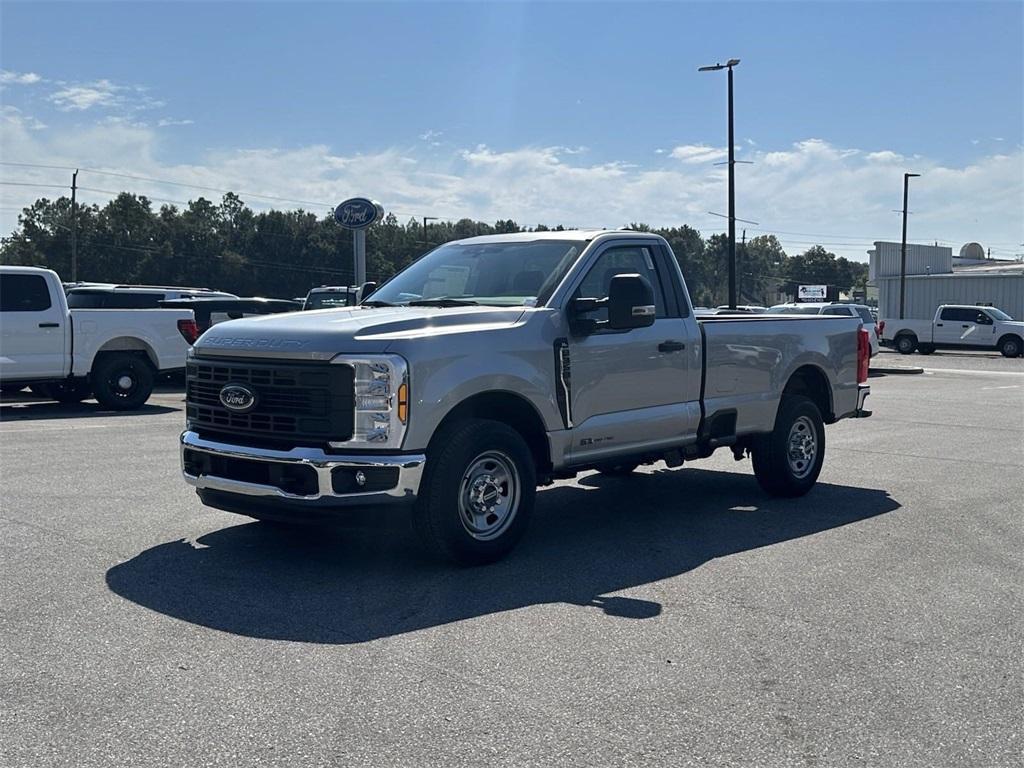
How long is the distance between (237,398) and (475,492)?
5.02 ft

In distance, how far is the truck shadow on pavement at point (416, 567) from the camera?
570cm

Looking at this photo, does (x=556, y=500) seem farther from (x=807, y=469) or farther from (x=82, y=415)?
(x=82, y=415)

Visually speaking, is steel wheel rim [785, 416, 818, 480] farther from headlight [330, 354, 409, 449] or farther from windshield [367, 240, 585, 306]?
headlight [330, 354, 409, 449]

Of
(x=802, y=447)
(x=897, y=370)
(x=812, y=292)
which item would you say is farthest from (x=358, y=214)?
(x=812, y=292)

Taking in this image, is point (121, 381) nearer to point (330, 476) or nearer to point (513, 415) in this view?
point (513, 415)

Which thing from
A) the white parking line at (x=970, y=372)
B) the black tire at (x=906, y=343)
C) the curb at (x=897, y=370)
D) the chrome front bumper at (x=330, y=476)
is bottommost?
the white parking line at (x=970, y=372)

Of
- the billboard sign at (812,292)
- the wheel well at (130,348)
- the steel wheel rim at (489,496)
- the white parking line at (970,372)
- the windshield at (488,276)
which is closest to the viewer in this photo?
the steel wheel rim at (489,496)

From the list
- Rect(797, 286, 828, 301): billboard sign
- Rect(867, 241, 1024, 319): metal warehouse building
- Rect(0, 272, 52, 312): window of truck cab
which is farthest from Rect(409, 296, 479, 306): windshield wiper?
Rect(797, 286, 828, 301): billboard sign

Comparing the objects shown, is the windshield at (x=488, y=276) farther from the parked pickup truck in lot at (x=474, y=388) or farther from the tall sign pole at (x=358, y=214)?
the tall sign pole at (x=358, y=214)

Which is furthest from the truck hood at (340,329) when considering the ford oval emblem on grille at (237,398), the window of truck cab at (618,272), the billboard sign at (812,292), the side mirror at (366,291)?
the billboard sign at (812,292)

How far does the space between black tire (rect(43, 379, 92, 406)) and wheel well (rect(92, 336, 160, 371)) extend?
0.51 meters

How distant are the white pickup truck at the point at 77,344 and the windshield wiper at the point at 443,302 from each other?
1007 cm

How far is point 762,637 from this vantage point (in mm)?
5449

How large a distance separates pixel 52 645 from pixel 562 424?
338 cm
